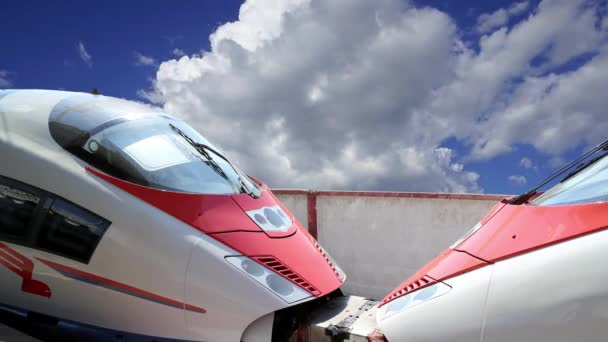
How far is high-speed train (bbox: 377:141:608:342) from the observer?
7.01 ft

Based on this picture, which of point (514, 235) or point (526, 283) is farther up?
point (514, 235)

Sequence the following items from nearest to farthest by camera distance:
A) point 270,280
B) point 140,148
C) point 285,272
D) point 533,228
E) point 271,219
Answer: point 533,228
point 270,280
point 285,272
point 140,148
point 271,219

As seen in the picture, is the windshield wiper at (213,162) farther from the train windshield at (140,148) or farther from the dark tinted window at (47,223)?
the dark tinted window at (47,223)

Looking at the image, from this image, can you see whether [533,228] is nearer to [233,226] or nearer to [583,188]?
[583,188]

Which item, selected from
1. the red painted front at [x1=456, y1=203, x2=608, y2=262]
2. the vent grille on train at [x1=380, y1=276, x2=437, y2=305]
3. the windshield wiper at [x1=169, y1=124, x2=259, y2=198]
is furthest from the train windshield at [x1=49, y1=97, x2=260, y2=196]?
the red painted front at [x1=456, y1=203, x2=608, y2=262]

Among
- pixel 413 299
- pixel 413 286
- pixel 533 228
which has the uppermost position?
pixel 533 228

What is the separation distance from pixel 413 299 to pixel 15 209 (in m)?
3.09

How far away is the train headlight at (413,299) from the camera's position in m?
2.59

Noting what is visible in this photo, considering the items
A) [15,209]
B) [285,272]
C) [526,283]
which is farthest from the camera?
[15,209]

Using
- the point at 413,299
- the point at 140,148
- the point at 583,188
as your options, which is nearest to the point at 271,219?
the point at 140,148

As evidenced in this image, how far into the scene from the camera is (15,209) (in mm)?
3400

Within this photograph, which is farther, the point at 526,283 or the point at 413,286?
the point at 413,286

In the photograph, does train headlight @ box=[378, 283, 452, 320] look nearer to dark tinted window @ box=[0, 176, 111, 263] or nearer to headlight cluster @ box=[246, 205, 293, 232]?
headlight cluster @ box=[246, 205, 293, 232]

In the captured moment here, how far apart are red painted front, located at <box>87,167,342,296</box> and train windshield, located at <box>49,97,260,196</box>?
0.10m
